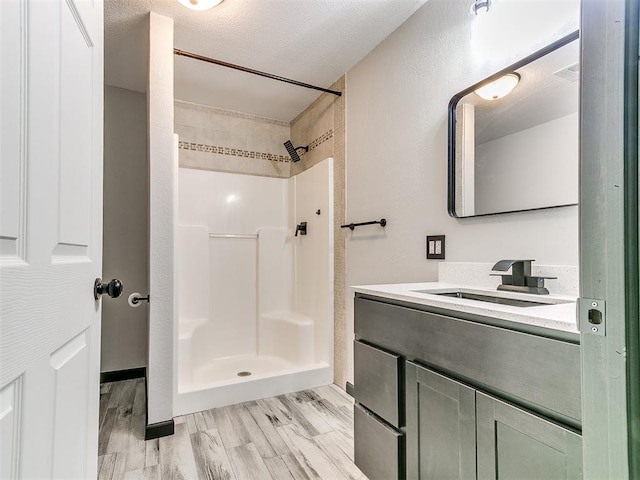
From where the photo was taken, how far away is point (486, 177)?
1459mm

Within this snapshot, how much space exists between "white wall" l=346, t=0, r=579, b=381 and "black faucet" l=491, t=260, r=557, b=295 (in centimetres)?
9

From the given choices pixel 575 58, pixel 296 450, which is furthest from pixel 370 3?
pixel 296 450

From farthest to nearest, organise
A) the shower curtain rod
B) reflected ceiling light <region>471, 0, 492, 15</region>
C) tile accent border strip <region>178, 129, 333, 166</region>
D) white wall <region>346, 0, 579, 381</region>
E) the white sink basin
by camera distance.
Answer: tile accent border strip <region>178, 129, 333, 166</region> → the shower curtain rod → reflected ceiling light <region>471, 0, 492, 15</region> → white wall <region>346, 0, 579, 381</region> → the white sink basin

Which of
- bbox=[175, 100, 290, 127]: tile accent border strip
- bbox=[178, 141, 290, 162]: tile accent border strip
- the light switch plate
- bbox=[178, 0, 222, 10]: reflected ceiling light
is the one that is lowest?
the light switch plate

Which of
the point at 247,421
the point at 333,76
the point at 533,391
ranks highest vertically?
the point at 333,76

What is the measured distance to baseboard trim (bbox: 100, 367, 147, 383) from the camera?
2592mm

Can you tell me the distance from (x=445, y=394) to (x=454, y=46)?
1.53m

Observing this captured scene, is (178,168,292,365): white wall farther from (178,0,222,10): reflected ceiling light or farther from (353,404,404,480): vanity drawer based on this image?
(353,404,404,480): vanity drawer

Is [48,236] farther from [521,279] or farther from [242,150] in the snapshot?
[242,150]

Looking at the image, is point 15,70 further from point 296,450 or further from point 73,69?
point 296,450

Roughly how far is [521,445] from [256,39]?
7.57 feet

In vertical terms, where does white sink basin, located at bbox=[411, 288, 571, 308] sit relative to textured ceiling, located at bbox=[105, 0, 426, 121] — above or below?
below

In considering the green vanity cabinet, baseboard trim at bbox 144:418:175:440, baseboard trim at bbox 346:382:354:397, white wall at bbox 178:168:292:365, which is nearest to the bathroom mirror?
the green vanity cabinet

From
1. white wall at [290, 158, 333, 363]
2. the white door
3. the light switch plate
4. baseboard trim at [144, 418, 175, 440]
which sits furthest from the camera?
white wall at [290, 158, 333, 363]
